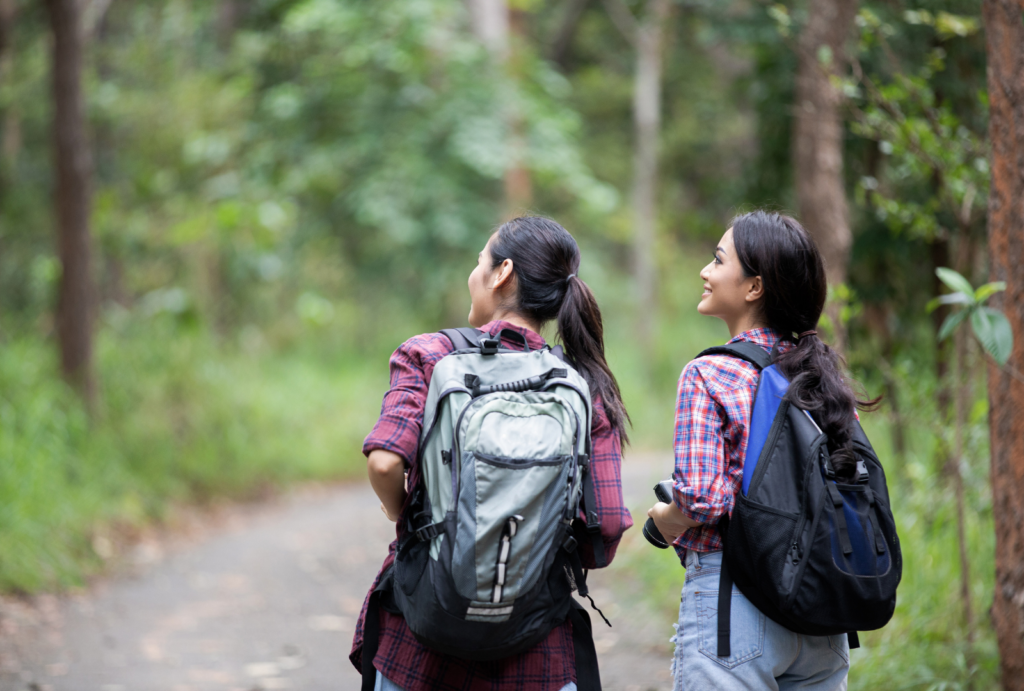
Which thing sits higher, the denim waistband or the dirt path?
the denim waistband

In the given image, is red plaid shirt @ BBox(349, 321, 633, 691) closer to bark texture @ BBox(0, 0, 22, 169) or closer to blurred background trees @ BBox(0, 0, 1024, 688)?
blurred background trees @ BBox(0, 0, 1024, 688)

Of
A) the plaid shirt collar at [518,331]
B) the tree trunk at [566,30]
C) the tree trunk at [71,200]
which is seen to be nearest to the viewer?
the plaid shirt collar at [518,331]

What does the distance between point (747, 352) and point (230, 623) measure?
4873 mm

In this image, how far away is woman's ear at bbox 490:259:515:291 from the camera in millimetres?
2438

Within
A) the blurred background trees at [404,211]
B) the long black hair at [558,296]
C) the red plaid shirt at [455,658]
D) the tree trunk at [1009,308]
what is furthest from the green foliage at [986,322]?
the red plaid shirt at [455,658]

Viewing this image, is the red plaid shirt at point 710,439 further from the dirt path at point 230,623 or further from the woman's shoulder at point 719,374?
the dirt path at point 230,623

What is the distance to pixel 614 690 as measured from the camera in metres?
4.59

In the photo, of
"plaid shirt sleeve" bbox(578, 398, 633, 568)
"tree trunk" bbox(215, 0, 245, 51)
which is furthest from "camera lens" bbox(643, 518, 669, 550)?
"tree trunk" bbox(215, 0, 245, 51)

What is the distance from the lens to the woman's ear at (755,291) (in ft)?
8.03

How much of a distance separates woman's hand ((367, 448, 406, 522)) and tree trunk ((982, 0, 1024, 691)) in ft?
7.91

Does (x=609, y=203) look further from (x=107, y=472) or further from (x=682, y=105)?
(x=107, y=472)

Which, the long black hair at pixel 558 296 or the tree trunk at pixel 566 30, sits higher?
the tree trunk at pixel 566 30

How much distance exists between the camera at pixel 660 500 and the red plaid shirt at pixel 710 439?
0.21 feet

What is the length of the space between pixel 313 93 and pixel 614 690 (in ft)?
39.9
